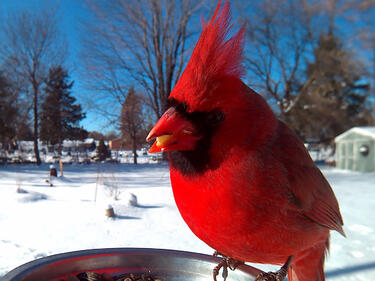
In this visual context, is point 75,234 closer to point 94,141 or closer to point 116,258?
point 94,141

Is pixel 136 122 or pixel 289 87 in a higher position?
pixel 289 87

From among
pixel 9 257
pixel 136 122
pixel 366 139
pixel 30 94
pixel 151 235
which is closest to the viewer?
pixel 136 122

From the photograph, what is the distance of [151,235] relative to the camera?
1.78m

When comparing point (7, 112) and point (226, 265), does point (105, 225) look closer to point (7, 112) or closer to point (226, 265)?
point (226, 265)

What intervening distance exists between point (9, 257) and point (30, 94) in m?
2.33

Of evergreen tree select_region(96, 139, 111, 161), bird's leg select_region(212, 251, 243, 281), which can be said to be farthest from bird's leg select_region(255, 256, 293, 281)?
evergreen tree select_region(96, 139, 111, 161)

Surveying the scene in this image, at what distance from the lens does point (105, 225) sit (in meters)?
1.93

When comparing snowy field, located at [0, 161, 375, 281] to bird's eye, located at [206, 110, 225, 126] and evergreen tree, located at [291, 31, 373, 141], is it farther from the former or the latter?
evergreen tree, located at [291, 31, 373, 141]

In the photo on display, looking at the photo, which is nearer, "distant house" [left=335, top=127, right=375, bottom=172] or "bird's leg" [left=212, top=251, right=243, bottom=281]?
"bird's leg" [left=212, top=251, right=243, bottom=281]

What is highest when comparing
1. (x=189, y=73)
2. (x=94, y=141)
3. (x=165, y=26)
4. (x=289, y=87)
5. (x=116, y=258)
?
(x=289, y=87)

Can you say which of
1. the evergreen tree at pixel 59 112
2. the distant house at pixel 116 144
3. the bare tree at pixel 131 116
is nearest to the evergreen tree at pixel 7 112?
the evergreen tree at pixel 59 112

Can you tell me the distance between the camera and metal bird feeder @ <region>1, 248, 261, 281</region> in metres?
0.68

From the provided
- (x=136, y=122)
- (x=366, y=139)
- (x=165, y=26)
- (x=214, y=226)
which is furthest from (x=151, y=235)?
(x=366, y=139)

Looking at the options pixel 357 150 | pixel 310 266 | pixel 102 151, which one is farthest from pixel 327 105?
pixel 310 266
